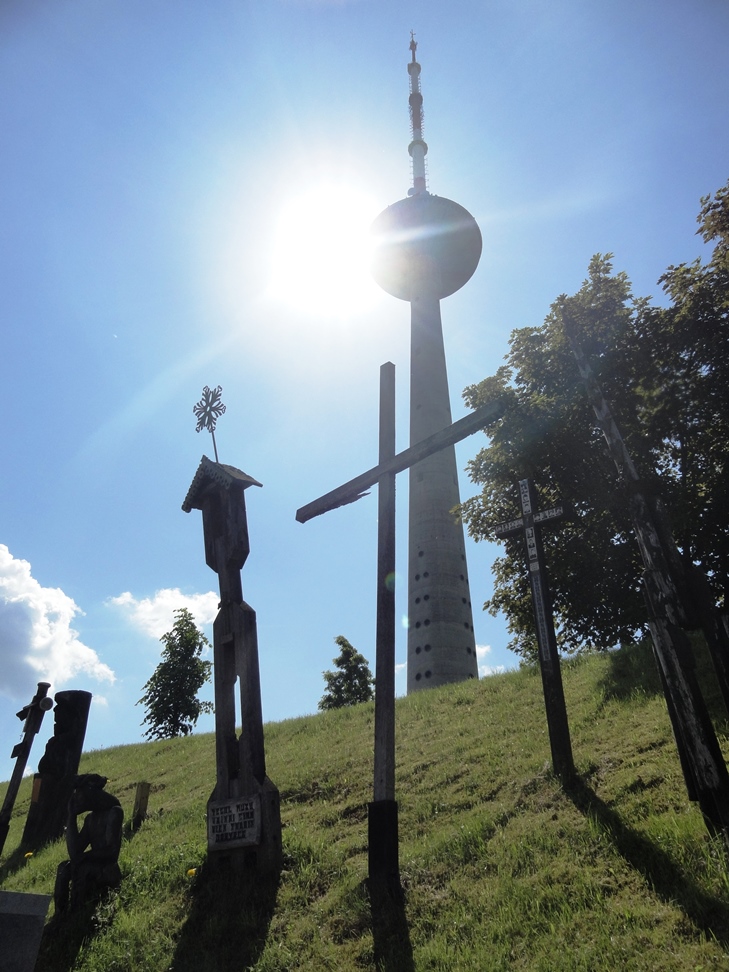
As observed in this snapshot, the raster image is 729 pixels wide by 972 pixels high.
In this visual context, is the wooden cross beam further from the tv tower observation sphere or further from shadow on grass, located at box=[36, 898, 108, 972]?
the tv tower observation sphere

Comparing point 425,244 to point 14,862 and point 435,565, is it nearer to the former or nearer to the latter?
point 435,565

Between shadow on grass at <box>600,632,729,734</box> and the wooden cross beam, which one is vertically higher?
the wooden cross beam

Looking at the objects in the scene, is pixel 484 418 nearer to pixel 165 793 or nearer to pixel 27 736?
pixel 165 793

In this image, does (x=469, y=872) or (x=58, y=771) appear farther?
(x=58, y=771)

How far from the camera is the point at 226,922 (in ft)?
24.8

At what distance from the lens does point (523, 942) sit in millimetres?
5723

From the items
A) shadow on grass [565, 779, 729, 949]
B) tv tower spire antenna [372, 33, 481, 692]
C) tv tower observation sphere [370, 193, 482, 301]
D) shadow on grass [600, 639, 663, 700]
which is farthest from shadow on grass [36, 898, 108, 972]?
tv tower observation sphere [370, 193, 482, 301]

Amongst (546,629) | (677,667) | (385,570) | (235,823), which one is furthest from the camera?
(546,629)

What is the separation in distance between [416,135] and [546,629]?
60.0 metres

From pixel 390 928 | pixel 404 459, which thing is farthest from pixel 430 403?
pixel 390 928

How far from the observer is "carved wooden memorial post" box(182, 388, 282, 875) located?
29.1 ft

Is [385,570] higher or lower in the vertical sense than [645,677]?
higher

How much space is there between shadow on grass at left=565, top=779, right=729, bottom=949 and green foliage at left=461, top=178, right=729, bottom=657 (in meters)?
9.48

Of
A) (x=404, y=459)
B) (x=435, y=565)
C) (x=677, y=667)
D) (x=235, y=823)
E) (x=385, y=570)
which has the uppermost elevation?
(x=435, y=565)
